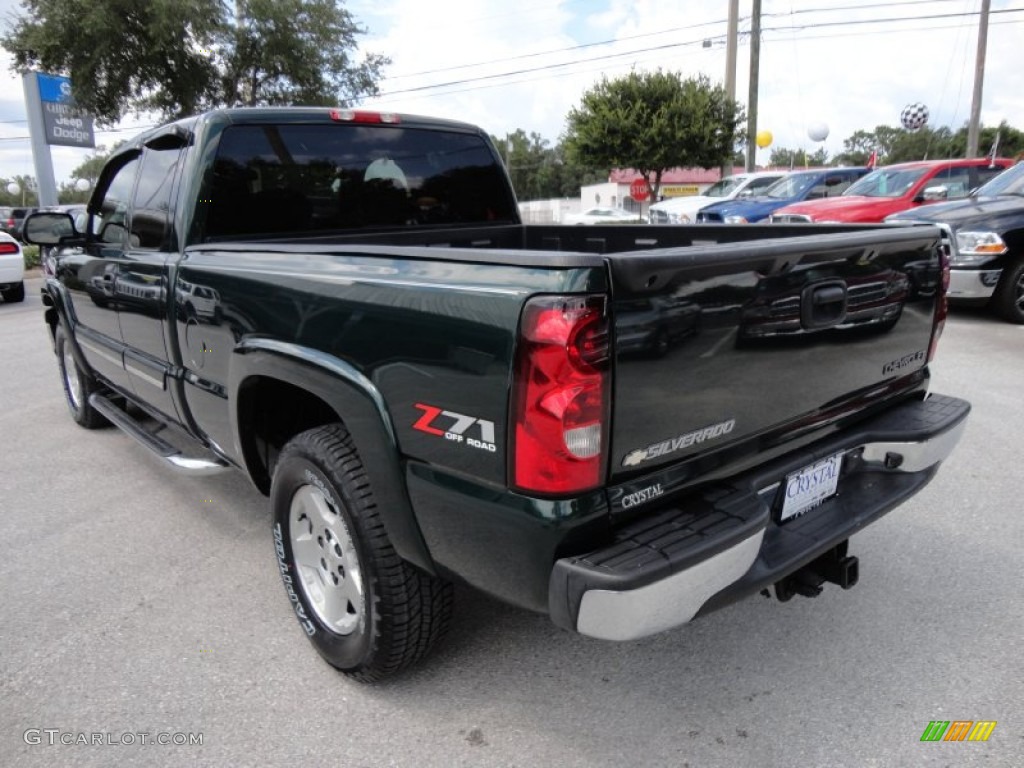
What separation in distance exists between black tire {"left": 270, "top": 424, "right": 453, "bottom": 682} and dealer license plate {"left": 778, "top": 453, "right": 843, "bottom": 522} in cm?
111

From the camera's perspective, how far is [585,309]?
173cm

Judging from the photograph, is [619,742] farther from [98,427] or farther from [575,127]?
[575,127]

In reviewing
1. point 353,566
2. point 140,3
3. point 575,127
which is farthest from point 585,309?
point 575,127

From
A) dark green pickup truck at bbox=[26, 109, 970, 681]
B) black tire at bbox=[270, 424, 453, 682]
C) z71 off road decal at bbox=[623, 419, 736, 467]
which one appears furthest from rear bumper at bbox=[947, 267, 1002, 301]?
black tire at bbox=[270, 424, 453, 682]

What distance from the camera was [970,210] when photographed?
8320 mm

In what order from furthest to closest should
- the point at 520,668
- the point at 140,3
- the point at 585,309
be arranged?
1. the point at 140,3
2. the point at 520,668
3. the point at 585,309

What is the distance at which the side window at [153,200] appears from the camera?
3373 mm

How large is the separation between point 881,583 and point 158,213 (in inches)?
140

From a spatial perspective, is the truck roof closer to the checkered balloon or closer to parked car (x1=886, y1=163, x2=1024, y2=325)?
parked car (x1=886, y1=163, x2=1024, y2=325)

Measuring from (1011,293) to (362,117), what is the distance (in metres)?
7.73

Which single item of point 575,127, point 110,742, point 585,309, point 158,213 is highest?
point 575,127

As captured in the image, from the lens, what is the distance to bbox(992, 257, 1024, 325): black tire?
26.6 ft

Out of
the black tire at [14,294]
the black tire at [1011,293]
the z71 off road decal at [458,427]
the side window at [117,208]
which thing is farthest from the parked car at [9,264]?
the black tire at [1011,293]

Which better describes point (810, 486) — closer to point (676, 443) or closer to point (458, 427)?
point (676, 443)
